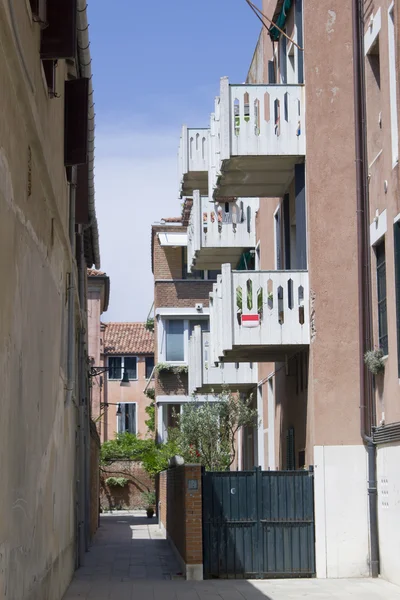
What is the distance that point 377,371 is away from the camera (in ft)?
53.4

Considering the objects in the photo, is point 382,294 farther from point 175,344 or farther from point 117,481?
Answer: point 117,481

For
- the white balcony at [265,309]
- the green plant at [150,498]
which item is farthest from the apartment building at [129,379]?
the white balcony at [265,309]

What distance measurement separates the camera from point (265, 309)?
18.2 m

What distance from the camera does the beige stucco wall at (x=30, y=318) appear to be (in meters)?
8.15

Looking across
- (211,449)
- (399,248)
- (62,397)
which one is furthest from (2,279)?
(211,449)

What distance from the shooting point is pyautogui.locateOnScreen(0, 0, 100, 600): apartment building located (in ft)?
27.0

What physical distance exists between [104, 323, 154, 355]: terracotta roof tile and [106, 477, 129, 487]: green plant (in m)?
14.1

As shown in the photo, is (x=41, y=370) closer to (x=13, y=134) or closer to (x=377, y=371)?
(x=13, y=134)

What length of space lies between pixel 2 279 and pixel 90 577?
11.9m

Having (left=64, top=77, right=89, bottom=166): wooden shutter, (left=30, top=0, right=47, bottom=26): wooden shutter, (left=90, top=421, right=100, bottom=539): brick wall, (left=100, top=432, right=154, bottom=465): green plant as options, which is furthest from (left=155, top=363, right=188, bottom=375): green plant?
(left=30, top=0, right=47, bottom=26): wooden shutter

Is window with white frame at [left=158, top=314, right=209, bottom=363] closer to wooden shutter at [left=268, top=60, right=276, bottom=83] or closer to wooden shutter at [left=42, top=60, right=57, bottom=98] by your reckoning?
wooden shutter at [left=268, top=60, right=276, bottom=83]

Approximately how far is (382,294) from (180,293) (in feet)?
80.8

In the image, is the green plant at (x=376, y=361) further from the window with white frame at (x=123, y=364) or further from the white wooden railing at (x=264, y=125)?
the window with white frame at (x=123, y=364)

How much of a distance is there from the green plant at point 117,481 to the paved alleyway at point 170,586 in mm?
22414
